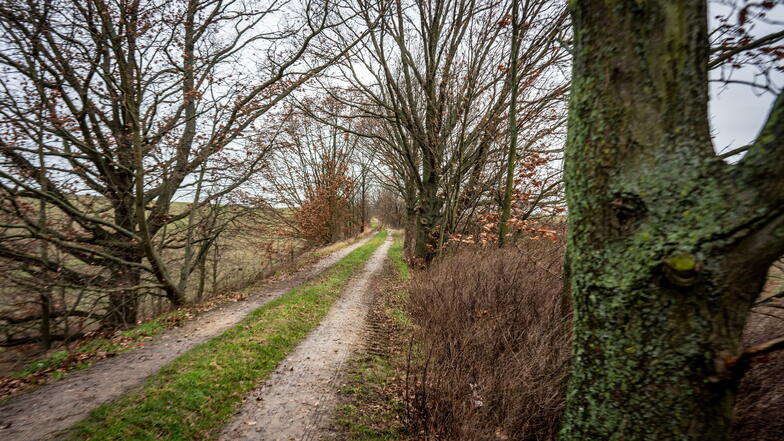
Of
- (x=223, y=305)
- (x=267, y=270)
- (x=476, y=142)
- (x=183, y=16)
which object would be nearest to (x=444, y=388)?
(x=223, y=305)

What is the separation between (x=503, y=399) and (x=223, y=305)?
762 cm

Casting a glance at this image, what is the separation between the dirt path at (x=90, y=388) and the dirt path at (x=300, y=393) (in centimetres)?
181

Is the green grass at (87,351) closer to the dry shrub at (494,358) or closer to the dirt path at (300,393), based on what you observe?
the dirt path at (300,393)

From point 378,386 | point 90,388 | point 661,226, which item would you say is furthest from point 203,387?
point 661,226

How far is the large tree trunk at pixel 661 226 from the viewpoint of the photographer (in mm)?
1147

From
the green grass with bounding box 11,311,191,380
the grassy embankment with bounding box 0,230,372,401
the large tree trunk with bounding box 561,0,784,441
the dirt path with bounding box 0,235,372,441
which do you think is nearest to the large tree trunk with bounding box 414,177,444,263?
the dirt path with bounding box 0,235,372,441

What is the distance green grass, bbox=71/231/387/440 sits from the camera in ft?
10.8

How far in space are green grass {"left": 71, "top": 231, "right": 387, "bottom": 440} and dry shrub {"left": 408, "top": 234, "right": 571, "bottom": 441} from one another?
2416 mm

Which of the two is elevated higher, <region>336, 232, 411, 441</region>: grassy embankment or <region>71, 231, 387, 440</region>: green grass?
<region>71, 231, 387, 440</region>: green grass

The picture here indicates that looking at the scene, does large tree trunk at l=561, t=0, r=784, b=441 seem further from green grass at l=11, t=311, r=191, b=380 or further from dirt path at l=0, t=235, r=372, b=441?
green grass at l=11, t=311, r=191, b=380

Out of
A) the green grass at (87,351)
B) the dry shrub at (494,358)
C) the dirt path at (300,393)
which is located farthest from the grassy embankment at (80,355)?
the dry shrub at (494,358)

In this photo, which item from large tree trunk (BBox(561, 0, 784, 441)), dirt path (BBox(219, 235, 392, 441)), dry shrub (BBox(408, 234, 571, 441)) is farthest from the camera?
dirt path (BBox(219, 235, 392, 441))

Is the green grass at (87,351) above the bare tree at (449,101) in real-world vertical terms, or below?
below

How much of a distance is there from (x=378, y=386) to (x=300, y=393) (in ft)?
3.56
